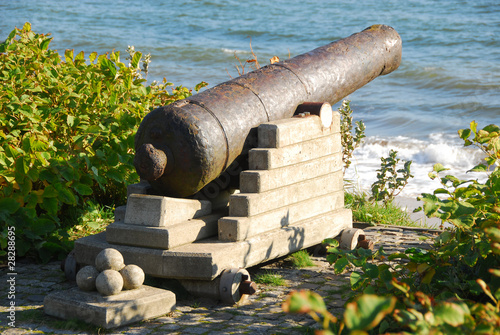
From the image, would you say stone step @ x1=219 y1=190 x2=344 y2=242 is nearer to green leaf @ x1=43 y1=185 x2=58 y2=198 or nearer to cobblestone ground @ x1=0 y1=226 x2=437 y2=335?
cobblestone ground @ x1=0 y1=226 x2=437 y2=335

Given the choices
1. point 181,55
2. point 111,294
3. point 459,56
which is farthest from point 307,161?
point 181,55

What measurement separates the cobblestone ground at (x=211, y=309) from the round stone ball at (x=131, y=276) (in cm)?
24

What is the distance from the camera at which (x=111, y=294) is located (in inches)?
161

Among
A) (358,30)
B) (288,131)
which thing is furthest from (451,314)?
(358,30)

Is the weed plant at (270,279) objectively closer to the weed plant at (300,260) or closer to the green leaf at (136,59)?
the weed plant at (300,260)

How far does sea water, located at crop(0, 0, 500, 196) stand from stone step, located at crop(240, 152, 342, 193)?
3175 millimetres

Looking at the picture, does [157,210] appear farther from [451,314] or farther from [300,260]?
[451,314]

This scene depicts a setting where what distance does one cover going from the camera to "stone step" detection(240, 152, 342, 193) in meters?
4.74

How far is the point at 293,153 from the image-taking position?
5.03m

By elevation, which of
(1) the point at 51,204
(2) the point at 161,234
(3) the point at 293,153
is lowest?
(2) the point at 161,234

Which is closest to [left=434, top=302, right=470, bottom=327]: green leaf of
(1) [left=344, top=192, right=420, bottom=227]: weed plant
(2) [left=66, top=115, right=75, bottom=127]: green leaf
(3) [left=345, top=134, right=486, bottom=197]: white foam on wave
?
(2) [left=66, top=115, right=75, bottom=127]: green leaf

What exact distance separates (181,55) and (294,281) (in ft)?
63.1

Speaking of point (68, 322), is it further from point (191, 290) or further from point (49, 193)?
point (49, 193)

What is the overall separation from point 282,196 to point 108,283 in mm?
1494
